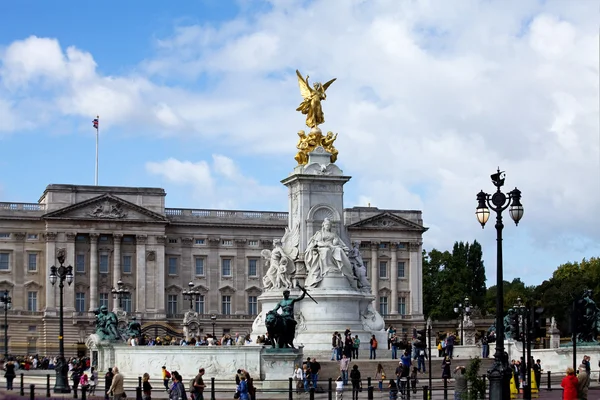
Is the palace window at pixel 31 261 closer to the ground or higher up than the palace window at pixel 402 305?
higher up

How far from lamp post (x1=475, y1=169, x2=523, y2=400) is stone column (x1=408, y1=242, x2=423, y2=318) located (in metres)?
103

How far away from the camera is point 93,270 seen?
129875mm

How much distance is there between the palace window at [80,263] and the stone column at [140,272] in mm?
5367

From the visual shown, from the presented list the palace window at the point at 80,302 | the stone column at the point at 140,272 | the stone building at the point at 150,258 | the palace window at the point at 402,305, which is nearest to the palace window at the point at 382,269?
the stone building at the point at 150,258

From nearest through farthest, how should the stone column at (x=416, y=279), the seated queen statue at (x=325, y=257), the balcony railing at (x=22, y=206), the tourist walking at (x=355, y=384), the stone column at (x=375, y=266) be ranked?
the tourist walking at (x=355, y=384), the seated queen statue at (x=325, y=257), the balcony railing at (x=22, y=206), the stone column at (x=375, y=266), the stone column at (x=416, y=279)

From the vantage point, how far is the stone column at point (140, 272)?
130375 millimetres

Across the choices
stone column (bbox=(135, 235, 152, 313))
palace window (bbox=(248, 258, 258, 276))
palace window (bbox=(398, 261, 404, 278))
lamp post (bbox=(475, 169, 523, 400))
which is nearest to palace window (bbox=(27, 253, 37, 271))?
stone column (bbox=(135, 235, 152, 313))

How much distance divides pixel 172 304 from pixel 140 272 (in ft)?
16.6

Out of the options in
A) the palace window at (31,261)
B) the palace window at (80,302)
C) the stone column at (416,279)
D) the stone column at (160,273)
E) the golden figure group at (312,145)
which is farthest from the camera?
the stone column at (416,279)

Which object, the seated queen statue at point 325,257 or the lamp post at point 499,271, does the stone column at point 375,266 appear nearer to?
the seated queen statue at point 325,257

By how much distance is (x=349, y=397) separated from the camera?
150 ft

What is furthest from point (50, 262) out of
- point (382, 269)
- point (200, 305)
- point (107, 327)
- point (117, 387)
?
point (117, 387)

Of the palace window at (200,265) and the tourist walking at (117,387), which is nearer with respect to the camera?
the tourist walking at (117,387)

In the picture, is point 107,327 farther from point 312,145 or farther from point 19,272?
point 19,272
